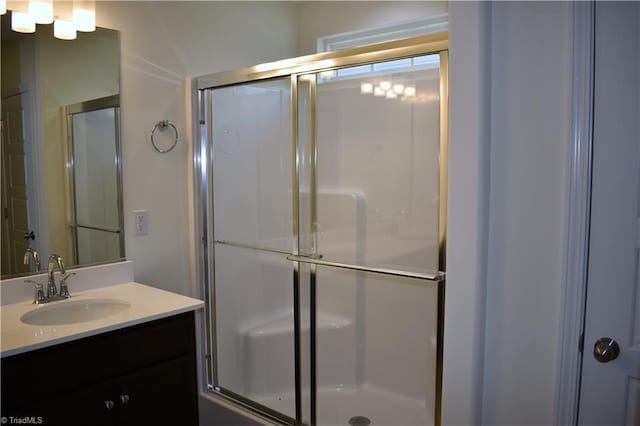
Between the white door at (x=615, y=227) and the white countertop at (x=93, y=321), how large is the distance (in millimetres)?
1457

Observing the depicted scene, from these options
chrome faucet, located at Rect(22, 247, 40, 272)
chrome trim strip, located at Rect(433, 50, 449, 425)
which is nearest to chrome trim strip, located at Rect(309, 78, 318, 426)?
chrome trim strip, located at Rect(433, 50, 449, 425)

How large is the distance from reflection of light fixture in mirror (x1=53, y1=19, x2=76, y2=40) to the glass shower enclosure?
0.62 m

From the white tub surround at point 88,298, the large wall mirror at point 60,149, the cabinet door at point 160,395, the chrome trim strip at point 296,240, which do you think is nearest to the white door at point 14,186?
the large wall mirror at point 60,149

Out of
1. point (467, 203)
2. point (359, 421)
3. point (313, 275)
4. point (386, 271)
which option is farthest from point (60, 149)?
point (359, 421)

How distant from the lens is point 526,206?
1.47 m

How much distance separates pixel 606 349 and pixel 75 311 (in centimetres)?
197

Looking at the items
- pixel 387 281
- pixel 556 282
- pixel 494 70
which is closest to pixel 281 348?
pixel 387 281

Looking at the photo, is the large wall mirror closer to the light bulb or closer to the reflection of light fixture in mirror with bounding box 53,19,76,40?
the reflection of light fixture in mirror with bounding box 53,19,76,40

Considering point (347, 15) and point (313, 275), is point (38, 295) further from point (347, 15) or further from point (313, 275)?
point (347, 15)

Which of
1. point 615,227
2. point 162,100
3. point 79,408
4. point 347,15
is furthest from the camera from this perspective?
point 347,15

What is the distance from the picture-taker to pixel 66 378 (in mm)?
1658

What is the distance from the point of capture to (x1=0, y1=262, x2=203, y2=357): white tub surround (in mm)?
1608

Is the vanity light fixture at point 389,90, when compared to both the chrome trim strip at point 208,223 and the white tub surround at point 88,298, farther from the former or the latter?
the white tub surround at point 88,298

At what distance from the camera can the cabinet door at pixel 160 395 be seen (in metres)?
1.84
